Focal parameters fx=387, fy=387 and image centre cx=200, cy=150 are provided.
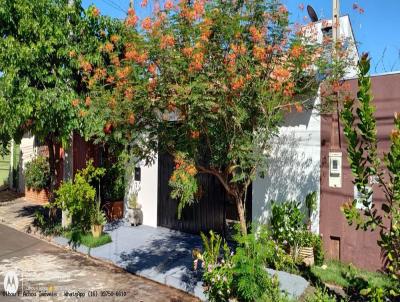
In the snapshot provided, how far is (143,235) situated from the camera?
10453 mm

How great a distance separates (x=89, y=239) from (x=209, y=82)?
5809 mm

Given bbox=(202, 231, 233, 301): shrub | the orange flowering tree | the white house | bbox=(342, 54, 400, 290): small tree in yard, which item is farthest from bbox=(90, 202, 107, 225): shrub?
bbox=(342, 54, 400, 290): small tree in yard

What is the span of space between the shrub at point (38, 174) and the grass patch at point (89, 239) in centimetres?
627

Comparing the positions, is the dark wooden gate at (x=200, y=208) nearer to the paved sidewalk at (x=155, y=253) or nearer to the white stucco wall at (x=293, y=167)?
the paved sidewalk at (x=155, y=253)

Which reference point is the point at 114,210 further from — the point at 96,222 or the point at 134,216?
the point at 96,222

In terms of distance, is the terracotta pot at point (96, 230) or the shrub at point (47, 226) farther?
the shrub at point (47, 226)

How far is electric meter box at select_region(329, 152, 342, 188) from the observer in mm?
7555

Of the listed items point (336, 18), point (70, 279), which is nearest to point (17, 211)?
point (70, 279)

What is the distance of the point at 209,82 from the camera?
536 cm

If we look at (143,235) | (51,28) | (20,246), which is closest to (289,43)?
(51,28)

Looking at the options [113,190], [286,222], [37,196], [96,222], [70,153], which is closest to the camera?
[286,222]

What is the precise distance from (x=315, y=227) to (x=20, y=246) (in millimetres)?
7185

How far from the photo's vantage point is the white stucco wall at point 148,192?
37.6ft

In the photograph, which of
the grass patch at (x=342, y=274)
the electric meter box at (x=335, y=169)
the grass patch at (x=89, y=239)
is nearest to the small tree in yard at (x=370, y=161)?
the grass patch at (x=342, y=274)
